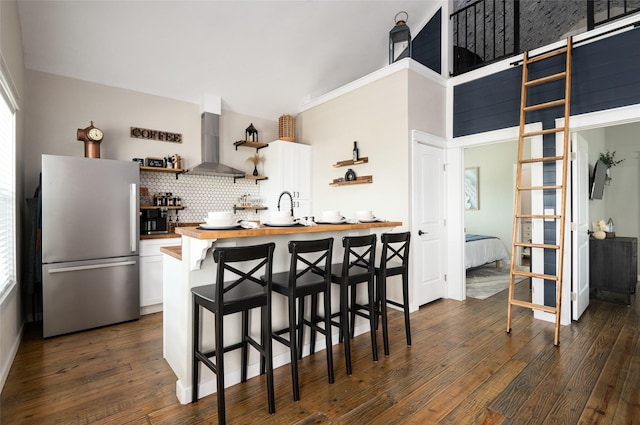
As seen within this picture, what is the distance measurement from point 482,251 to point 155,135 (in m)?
5.70

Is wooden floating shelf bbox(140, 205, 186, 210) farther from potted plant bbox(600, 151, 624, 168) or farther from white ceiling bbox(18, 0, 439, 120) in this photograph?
potted plant bbox(600, 151, 624, 168)

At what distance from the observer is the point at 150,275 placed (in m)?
3.97

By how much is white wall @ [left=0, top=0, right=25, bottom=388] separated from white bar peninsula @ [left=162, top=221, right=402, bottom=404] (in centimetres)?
118

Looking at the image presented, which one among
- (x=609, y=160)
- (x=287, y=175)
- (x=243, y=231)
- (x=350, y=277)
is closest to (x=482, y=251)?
(x=609, y=160)

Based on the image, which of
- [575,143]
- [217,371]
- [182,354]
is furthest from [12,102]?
[575,143]

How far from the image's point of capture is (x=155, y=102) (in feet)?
15.1

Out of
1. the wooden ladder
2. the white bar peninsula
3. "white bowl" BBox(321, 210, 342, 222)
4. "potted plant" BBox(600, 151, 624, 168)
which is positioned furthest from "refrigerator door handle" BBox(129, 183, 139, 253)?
"potted plant" BBox(600, 151, 624, 168)

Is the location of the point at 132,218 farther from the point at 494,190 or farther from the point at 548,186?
the point at 494,190

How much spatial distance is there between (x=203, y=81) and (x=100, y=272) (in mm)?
2816

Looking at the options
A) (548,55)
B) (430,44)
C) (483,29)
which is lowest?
(548,55)

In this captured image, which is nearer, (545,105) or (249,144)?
(545,105)

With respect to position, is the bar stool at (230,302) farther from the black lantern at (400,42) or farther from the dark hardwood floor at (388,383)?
the black lantern at (400,42)

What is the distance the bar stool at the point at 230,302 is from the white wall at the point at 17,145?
1.52 metres

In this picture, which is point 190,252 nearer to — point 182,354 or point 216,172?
point 182,354
